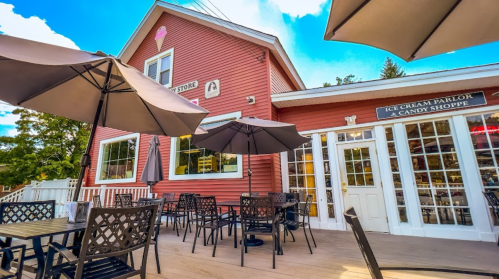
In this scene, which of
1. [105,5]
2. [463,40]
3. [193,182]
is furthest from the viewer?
[105,5]

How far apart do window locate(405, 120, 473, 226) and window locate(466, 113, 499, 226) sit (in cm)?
32

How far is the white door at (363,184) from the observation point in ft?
14.2

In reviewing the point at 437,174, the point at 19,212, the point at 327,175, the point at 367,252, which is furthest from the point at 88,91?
the point at 437,174

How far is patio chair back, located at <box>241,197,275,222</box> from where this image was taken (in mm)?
2756

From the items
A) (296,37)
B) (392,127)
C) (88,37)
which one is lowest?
(392,127)

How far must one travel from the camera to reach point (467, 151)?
3812 millimetres

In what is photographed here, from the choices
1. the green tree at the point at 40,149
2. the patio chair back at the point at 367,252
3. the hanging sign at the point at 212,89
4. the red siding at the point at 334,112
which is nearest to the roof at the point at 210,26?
the hanging sign at the point at 212,89

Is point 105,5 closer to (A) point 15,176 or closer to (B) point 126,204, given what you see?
(A) point 15,176

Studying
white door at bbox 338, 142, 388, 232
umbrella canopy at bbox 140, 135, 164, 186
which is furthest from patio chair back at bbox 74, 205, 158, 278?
white door at bbox 338, 142, 388, 232

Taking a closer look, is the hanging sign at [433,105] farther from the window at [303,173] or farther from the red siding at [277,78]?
the red siding at [277,78]

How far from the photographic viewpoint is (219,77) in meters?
6.14

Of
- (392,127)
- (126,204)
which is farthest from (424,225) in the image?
(126,204)

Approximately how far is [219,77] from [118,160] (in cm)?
483

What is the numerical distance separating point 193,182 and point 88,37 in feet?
57.7
